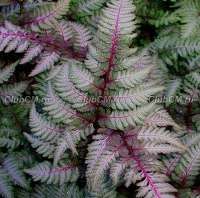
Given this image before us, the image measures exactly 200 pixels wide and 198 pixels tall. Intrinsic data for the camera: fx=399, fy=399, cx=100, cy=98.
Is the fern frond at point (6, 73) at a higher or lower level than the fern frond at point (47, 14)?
lower

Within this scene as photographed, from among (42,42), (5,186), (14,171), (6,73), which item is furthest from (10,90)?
(5,186)

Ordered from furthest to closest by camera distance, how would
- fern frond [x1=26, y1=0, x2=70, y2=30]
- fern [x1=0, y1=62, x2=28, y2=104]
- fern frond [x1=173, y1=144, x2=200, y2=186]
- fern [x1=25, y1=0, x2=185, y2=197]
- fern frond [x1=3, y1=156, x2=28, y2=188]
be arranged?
fern [x1=0, y1=62, x2=28, y2=104]
fern frond [x1=26, y1=0, x2=70, y2=30]
fern frond [x1=3, y1=156, x2=28, y2=188]
fern frond [x1=173, y1=144, x2=200, y2=186]
fern [x1=25, y1=0, x2=185, y2=197]

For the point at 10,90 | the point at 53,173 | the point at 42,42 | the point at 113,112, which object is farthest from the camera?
the point at 10,90

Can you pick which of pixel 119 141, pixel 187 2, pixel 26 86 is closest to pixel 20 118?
pixel 26 86

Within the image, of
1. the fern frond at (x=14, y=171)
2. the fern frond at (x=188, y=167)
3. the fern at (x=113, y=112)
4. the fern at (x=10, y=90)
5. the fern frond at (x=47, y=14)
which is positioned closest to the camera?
the fern at (x=113, y=112)

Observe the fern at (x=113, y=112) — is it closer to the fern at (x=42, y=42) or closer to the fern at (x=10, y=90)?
the fern at (x=42, y=42)

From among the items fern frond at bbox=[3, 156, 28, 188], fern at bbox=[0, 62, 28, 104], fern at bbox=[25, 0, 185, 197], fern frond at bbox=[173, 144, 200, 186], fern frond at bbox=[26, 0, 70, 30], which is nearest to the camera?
fern at bbox=[25, 0, 185, 197]

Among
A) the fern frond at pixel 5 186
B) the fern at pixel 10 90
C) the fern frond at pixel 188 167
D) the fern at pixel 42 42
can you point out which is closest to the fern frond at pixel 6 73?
the fern at pixel 10 90

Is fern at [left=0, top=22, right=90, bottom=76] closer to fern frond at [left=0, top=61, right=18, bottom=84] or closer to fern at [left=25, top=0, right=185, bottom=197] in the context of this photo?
fern frond at [left=0, top=61, right=18, bottom=84]

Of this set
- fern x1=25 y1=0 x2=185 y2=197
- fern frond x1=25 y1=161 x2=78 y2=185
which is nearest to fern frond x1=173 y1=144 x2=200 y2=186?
fern x1=25 y1=0 x2=185 y2=197

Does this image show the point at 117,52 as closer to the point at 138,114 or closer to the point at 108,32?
the point at 108,32

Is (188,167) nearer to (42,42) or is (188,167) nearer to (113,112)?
(113,112)
